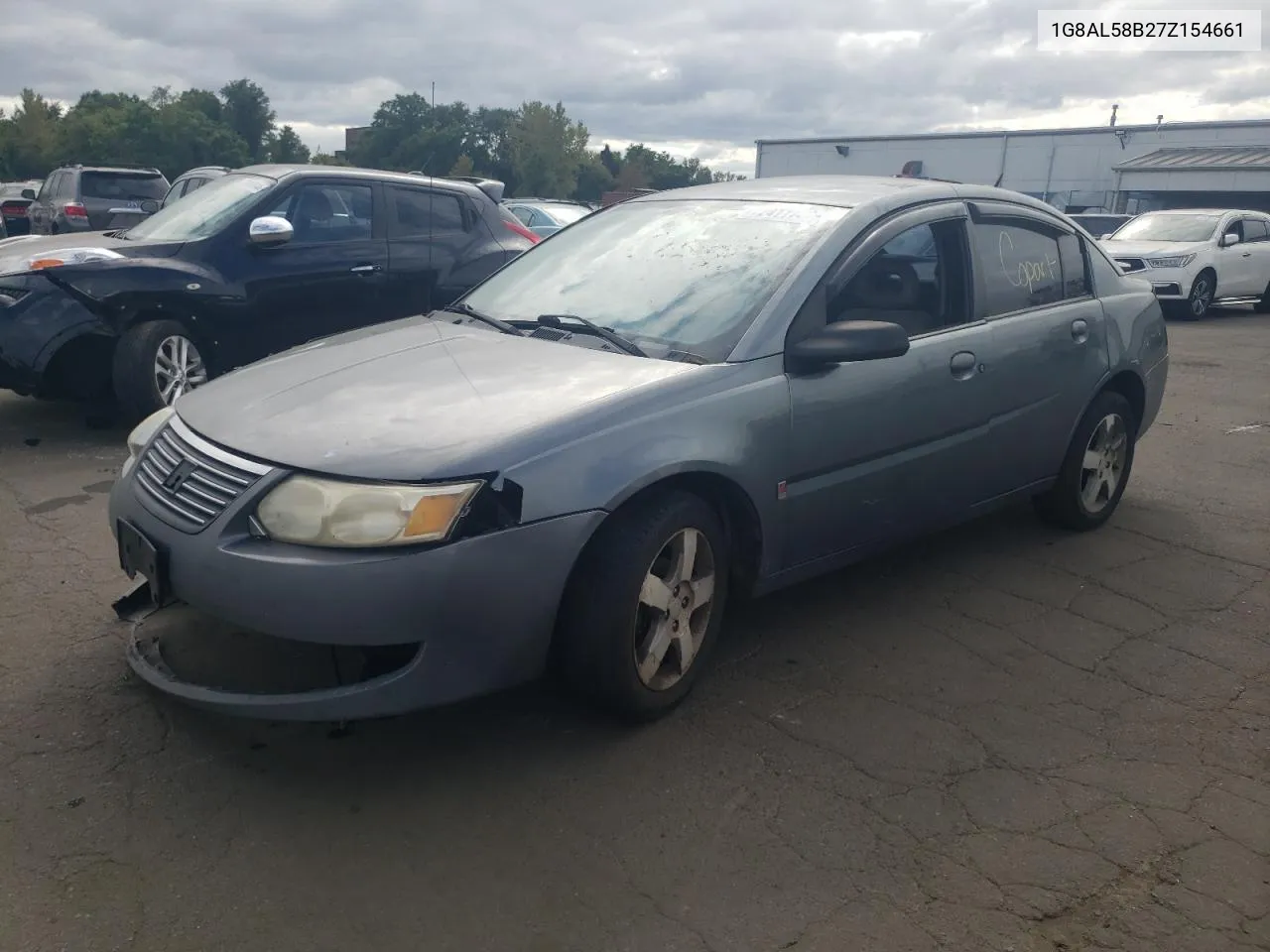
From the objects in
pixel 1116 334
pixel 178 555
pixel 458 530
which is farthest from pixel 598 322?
pixel 1116 334

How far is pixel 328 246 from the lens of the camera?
7086 mm

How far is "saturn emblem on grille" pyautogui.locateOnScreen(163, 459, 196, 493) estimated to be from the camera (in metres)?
2.93

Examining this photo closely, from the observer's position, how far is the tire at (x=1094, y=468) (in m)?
4.86

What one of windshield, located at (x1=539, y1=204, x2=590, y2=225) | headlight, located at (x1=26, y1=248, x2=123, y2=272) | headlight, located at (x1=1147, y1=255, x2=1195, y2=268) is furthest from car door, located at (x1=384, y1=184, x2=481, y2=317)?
headlight, located at (x1=1147, y1=255, x2=1195, y2=268)

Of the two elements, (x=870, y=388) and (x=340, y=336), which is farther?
(x=340, y=336)

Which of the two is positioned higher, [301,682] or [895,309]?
[895,309]

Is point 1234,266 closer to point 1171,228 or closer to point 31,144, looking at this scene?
point 1171,228

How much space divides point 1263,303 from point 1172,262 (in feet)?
11.2

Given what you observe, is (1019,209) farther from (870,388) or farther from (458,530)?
(458,530)

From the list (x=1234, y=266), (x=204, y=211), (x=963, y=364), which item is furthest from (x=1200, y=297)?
(x=204, y=211)

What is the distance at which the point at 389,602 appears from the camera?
8.52ft

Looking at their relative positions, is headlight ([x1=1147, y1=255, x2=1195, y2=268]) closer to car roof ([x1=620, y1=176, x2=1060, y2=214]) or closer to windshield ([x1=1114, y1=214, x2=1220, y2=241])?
windshield ([x1=1114, y1=214, x2=1220, y2=241])

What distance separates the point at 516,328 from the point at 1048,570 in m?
2.56

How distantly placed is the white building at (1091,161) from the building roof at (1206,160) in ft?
0.10
